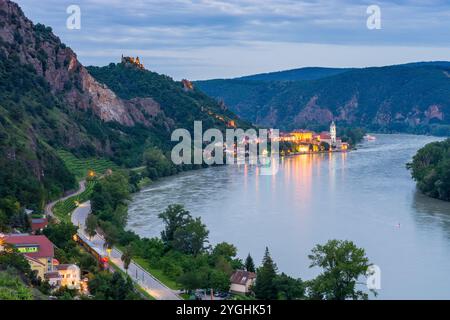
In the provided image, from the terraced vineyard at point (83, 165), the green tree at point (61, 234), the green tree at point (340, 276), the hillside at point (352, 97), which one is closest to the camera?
the green tree at point (340, 276)

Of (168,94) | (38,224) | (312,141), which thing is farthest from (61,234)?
(312,141)

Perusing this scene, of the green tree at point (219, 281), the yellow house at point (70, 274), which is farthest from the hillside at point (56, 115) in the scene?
the green tree at point (219, 281)

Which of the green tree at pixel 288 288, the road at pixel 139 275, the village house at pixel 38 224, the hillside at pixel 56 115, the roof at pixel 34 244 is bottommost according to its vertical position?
the road at pixel 139 275

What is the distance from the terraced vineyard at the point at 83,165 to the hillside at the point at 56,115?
18.9 inches

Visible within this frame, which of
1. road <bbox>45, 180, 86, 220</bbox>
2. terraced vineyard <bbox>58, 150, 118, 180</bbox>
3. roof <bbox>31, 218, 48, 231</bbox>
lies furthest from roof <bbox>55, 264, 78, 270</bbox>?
terraced vineyard <bbox>58, 150, 118, 180</bbox>

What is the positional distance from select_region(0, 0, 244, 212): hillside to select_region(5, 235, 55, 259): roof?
4.28 metres

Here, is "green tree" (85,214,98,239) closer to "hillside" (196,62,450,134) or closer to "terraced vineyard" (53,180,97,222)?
Answer: "terraced vineyard" (53,180,97,222)

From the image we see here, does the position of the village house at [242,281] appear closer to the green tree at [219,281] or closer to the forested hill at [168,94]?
the green tree at [219,281]

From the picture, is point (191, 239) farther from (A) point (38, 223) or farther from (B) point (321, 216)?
(B) point (321, 216)

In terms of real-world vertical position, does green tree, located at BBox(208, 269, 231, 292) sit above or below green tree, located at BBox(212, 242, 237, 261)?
below

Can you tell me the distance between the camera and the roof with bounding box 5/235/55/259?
15.6m

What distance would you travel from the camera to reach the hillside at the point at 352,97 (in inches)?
5423

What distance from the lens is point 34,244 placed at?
52.7ft
